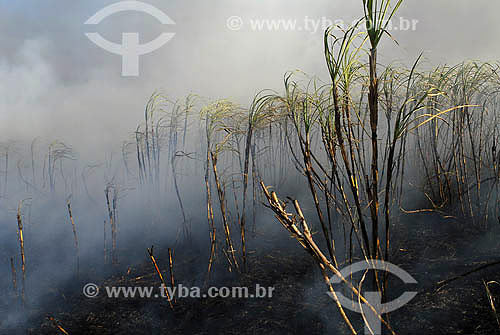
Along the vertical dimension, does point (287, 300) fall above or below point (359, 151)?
below

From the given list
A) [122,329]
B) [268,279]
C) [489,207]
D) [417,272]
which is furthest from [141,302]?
[489,207]

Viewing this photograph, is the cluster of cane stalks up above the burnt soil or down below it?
above

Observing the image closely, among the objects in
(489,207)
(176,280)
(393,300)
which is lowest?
(176,280)

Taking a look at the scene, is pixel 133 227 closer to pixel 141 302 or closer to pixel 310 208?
pixel 141 302

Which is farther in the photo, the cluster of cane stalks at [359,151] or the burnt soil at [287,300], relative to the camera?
the burnt soil at [287,300]

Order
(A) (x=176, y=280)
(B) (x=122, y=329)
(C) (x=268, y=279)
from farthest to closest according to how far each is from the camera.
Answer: (A) (x=176, y=280)
(C) (x=268, y=279)
(B) (x=122, y=329)

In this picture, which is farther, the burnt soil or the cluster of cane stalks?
the burnt soil

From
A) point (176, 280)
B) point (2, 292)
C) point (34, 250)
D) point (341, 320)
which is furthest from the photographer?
point (34, 250)

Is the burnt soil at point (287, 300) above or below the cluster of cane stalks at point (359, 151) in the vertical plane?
below

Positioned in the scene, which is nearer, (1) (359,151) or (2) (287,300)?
(1) (359,151)

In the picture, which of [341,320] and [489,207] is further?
[489,207]

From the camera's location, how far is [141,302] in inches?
101

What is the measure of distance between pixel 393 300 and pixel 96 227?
3.50 meters

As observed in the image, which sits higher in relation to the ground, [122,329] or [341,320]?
[341,320]
